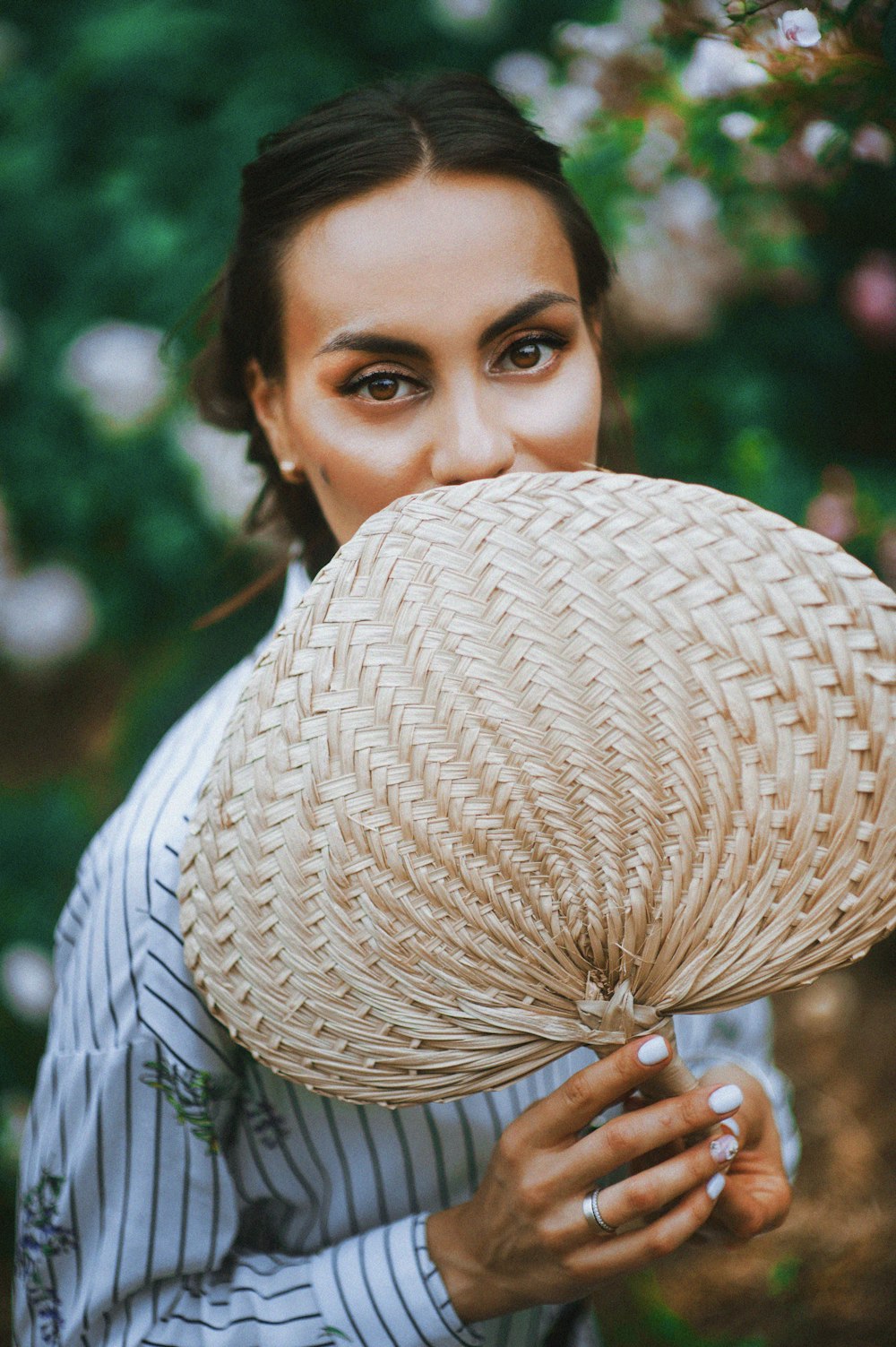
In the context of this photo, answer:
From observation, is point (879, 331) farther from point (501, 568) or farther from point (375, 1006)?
point (375, 1006)

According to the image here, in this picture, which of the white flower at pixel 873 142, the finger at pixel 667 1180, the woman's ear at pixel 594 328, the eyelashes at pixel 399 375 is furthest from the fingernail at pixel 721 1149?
the white flower at pixel 873 142

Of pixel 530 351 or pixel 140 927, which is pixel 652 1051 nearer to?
pixel 140 927

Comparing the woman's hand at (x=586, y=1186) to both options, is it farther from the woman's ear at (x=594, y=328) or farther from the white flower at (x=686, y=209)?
the white flower at (x=686, y=209)

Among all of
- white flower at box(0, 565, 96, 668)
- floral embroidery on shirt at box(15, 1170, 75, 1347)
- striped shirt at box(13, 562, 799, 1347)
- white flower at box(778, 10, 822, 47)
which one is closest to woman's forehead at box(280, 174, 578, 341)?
white flower at box(778, 10, 822, 47)

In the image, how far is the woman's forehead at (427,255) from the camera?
973 millimetres

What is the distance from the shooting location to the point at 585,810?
693 millimetres

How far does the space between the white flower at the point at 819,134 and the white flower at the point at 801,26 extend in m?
0.18

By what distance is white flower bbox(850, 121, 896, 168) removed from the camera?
1062 millimetres

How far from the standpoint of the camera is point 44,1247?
1.03 metres

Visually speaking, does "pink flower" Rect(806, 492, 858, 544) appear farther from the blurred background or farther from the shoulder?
the shoulder

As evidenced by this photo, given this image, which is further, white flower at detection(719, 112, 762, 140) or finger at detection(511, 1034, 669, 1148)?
white flower at detection(719, 112, 762, 140)

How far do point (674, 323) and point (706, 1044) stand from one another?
1.34 meters

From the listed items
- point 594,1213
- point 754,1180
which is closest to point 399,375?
Result: point 594,1213

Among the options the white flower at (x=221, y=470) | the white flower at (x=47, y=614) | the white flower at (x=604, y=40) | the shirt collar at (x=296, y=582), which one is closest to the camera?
the shirt collar at (x=296, y=582)
